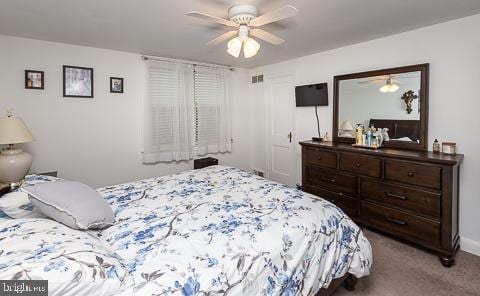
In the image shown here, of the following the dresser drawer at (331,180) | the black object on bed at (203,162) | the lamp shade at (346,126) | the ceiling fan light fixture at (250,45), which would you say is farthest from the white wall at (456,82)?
the black object on bed at (203,162)

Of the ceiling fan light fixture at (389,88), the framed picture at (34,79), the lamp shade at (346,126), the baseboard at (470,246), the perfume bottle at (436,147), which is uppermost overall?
the framed picture at (34,79)

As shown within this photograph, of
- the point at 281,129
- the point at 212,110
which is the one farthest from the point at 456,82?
the point at 212,110

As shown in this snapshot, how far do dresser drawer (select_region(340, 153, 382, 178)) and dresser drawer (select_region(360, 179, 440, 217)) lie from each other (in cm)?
11

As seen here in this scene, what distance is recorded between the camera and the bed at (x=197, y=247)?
3.05 ft

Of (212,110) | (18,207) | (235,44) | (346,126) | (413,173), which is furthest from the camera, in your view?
(212,110)

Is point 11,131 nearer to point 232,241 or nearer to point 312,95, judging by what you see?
point 232,241

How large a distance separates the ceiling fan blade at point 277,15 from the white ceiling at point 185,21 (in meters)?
0.15

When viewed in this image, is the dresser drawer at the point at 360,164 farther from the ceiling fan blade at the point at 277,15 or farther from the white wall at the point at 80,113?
the white wall at the point at 80,113

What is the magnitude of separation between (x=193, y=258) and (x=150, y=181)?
152 cm

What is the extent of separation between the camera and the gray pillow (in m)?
1.32

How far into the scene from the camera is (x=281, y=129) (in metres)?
4.43

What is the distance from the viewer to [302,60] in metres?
3.92

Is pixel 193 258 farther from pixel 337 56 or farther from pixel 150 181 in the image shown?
pixel 337 56

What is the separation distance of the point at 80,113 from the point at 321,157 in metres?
3.18
